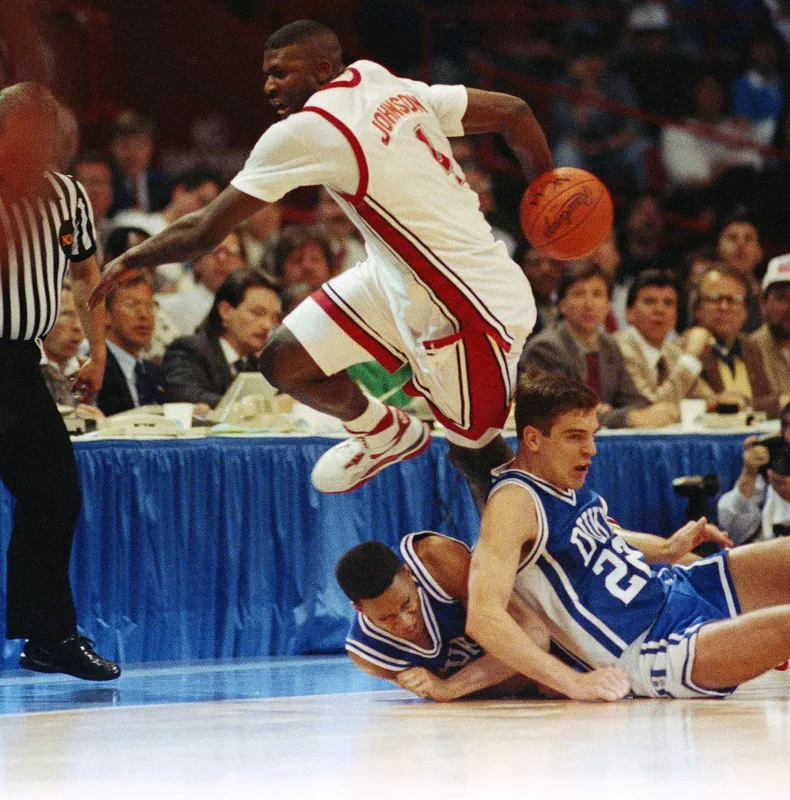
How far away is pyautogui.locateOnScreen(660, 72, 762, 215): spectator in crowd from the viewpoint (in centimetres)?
1155

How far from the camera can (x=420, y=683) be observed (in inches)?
171

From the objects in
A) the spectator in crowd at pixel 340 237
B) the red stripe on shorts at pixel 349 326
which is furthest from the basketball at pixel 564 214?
the spectator in crowd at pixel 340 237

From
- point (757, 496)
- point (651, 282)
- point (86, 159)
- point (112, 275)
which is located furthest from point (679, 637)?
point (86, 159)

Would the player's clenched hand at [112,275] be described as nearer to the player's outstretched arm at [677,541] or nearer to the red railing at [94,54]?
the player's outstretched arm at [677,541]

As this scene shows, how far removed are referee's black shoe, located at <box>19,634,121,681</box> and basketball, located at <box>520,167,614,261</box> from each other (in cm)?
186

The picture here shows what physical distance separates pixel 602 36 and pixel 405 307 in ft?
27.2

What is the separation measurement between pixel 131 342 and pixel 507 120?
2588 millimetres

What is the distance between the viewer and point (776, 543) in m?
4.45

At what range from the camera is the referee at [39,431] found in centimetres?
482

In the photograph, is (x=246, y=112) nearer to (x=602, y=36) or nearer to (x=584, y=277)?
(x=602, y=36)

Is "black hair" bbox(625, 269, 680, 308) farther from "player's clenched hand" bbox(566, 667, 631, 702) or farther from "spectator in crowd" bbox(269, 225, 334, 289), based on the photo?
"player's clenched hand" bbox(566, 667, 631, 702)

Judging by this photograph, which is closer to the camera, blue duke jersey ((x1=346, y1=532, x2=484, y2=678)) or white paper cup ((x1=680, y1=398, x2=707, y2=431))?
blue duke jersey ((x1=346, y1=532, x2=484, y2=678))

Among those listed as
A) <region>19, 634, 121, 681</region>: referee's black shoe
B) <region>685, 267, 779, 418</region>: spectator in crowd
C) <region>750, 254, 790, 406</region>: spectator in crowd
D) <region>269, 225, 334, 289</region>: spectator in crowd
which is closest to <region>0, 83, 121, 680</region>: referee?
<region>19, 634, 121, 681</region>: referee's black shoe

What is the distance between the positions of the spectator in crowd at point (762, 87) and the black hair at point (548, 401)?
789 cm
